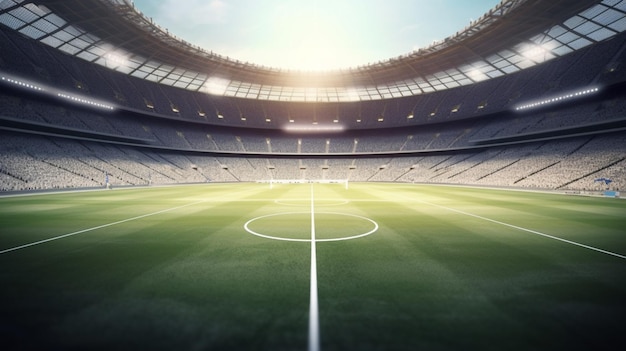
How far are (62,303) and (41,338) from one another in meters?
1.18

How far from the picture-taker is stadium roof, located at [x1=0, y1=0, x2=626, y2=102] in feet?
94.4

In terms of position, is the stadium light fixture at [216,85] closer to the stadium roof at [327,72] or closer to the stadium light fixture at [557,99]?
the stadium roof at [327,72]

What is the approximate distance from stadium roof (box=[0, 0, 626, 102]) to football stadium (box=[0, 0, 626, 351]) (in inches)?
14.3

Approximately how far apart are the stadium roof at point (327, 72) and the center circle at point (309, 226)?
32518mm

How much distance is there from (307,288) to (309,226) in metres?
5.52

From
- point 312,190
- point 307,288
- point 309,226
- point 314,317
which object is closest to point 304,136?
point 312,190

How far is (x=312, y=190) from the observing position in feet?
101

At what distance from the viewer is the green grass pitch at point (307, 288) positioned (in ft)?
10.7

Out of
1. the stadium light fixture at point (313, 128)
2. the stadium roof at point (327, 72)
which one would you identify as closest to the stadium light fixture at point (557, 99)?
the stadium roof at point (327, 72)

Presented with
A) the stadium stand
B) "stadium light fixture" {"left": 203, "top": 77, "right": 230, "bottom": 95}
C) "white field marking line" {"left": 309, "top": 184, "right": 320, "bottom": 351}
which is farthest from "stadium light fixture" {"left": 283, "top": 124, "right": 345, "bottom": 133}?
"white field marking line" {"left": 309, "top": 184, "right": 320, "bottom": 351}

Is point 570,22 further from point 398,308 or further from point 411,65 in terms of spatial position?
point 398,308

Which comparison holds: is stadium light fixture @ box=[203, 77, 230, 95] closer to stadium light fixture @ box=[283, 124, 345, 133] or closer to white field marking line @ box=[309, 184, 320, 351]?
stadium light fixture @ box=[283, 124, 345, 133]

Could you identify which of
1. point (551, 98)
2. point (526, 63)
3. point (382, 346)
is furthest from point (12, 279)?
point (526, 63)

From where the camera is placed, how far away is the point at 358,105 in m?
62.0
